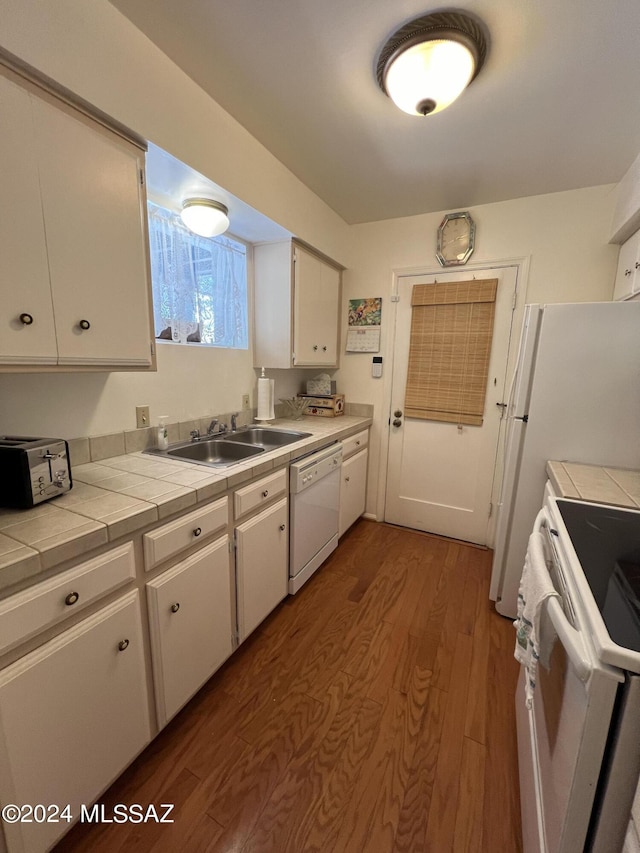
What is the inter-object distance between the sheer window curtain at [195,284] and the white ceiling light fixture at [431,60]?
46.6 inches

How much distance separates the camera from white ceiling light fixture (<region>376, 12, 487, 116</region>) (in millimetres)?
1158

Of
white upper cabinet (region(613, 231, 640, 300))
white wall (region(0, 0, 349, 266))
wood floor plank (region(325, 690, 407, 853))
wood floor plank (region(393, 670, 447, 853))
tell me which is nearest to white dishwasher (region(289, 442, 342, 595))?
wood floor plank (region(325, 690, 407, 853))

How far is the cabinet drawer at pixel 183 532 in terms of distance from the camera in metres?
1.11

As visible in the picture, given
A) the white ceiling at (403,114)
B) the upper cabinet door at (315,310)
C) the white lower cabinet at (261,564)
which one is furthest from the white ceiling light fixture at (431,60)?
the white lower cabinet at (261,564)

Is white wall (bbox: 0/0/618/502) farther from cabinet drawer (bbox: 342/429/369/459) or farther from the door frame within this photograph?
cabinet drawer (bbox: 342/429/369/459)

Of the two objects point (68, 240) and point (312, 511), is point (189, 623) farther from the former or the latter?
point (68, 240)

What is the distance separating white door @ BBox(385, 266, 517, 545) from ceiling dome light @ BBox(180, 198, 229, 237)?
1.52 m

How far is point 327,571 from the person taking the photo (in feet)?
7.70

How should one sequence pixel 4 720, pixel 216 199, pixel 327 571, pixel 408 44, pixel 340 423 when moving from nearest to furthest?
1. pixel 4 720
2. pixel 408 44
3. pixel 216 199
4. pixel 327 571
5. pixel 340 423

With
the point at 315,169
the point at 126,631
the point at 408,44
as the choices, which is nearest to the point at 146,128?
the point at 408,44

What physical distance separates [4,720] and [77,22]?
74.8 inches

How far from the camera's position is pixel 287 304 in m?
2.33

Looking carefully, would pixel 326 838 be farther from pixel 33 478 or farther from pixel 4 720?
pixel 33 478

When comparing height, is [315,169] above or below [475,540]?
above
